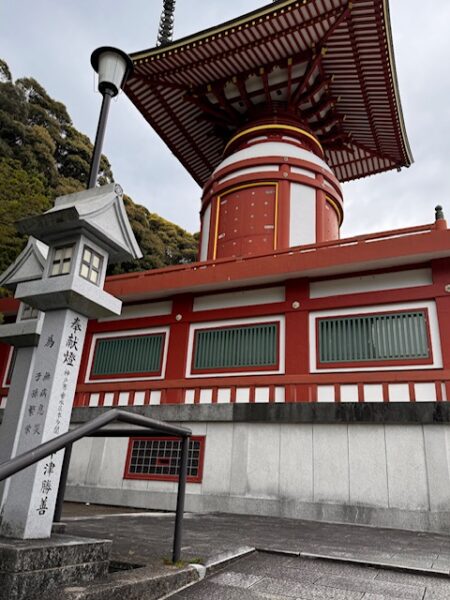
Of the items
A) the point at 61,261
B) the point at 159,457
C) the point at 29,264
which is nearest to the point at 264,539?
the point at 61,261

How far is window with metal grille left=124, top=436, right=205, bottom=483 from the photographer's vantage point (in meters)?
8.78

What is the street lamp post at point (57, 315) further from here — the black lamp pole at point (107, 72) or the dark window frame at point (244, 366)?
the dark window frame at point (244, 366)

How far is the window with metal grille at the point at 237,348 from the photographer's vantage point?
9.21 metres

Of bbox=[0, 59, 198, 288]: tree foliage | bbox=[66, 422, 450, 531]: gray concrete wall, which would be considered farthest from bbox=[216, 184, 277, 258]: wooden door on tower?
bbox=[0, 59, 198, 288]: tree foliage

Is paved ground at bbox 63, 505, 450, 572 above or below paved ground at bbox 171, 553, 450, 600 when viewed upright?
above

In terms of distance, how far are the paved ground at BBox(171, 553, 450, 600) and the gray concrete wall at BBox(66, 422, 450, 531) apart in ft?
12.3

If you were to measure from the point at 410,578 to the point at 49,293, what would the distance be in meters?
3.56

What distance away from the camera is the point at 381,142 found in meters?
15.4

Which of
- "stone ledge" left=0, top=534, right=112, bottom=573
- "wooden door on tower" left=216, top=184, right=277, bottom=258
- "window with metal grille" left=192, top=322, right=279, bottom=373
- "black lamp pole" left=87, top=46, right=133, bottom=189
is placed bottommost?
"stone ledge" left=0, top=534, right=112, bottom=573

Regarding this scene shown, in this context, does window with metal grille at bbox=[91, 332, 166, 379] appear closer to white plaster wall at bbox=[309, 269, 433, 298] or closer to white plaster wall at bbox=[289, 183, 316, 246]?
white plaster wall at bbox=[309, 269, 433, 298]

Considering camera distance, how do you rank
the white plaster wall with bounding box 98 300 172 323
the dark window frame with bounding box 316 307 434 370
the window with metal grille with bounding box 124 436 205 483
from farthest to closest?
the white plaster wall with bounding box 98 300 172 323 < the window with metal grille with bounding box 124 436 205 483 < the dark window frame with bounding box 316 307 434 370

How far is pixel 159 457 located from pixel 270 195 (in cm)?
749

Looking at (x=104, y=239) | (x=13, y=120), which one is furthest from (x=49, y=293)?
(x=13, y=120)

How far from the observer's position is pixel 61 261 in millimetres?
4090
